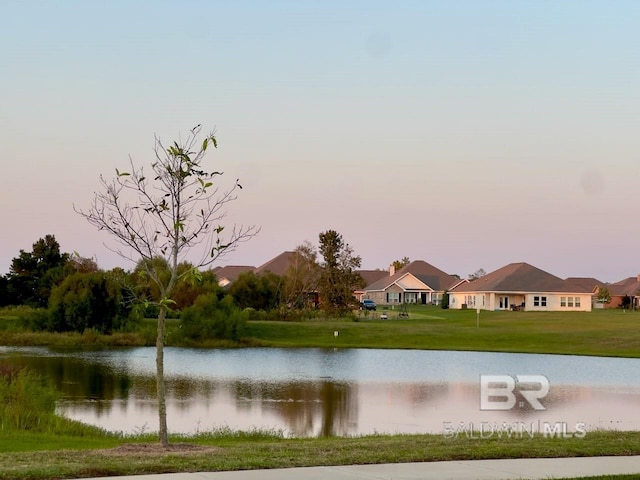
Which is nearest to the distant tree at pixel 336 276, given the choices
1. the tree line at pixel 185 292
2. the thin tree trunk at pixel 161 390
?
the tree line at pixel 185 292

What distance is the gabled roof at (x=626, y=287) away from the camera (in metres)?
133

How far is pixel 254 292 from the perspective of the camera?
282 feet

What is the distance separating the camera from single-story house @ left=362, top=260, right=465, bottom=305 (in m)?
125

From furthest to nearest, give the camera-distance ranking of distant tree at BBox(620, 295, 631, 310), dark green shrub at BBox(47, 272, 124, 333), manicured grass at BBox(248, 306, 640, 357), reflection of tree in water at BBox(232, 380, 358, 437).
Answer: distant tree at BBox(620, 295, 631, 310) → dark green shrub at BBox(47, 272, 124, 333) → manicured grass at BBox(248, 306, 640, 357) → reflection of tree in water at BBox(232, 380, 358, 437)

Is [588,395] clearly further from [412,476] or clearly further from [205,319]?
[205,319]

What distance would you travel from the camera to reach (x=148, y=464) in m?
12.3

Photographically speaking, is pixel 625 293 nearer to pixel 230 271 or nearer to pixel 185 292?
pixel 230 271

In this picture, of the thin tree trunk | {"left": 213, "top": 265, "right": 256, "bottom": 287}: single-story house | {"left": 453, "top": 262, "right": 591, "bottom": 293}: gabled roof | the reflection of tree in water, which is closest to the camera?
the thin tree trunk

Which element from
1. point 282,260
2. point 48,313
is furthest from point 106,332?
point 282,260

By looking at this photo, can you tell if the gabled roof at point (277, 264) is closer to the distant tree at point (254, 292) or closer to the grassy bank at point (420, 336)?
the distant tree at point (254, 292)
